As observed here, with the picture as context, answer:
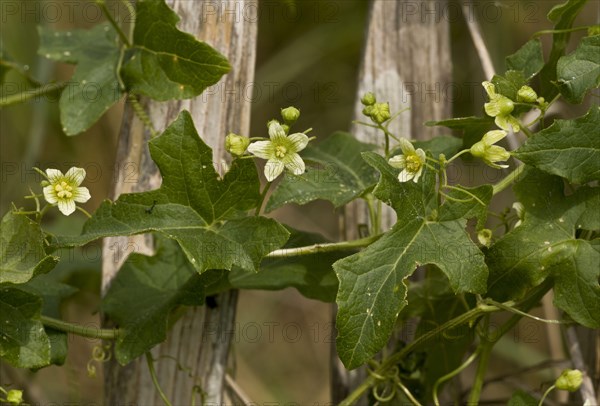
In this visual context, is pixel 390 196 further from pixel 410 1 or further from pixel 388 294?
pixel 410 1

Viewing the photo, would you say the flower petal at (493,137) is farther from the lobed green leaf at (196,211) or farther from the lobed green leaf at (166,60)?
the lobed green leaf at (166,60)

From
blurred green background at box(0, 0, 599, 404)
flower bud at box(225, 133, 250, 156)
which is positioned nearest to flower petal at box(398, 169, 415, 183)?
flower bud at box(225, 133, 250, 156)

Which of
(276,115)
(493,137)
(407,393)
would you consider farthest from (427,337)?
(276,115)

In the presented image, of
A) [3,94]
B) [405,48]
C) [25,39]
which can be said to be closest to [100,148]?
[25,39]

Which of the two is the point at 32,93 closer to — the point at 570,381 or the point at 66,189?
the point at 66,189

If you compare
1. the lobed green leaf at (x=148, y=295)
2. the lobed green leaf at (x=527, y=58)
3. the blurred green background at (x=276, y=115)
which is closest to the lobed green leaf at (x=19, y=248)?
the lobed green leaf at (x=148, y=295)
